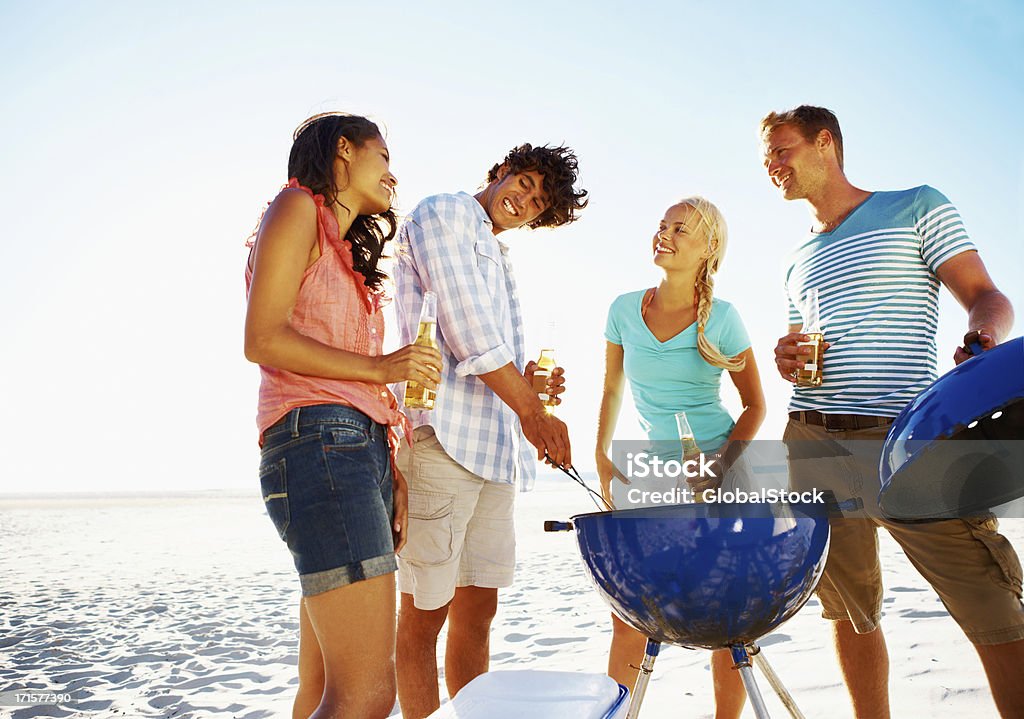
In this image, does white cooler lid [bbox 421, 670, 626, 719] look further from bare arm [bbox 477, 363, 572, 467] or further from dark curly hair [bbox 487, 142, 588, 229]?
dark curly hair [bbox 487, 142, 588, 229]

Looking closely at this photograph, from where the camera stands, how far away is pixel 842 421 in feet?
8.04

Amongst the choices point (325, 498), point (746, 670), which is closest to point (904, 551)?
point (746, 670)

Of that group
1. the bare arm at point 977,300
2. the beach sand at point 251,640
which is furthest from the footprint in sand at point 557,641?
the bare arm at point 977,300

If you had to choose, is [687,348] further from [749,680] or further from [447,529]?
[749,680]

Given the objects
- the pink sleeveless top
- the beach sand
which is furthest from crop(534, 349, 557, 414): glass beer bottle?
the beach sand

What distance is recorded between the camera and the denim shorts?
1.65 m

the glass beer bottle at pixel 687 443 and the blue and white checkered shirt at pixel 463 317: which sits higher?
the blue and white checkered shirt at pixel 463 317

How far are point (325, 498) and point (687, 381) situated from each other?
1.66 meters

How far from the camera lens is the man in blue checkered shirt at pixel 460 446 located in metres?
2.39

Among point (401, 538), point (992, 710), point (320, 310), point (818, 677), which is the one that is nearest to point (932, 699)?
point (992, 710)

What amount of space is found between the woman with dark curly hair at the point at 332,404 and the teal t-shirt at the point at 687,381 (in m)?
1.21

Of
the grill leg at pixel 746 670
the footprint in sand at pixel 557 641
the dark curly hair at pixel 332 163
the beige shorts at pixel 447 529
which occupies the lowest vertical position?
the footprint in sand at pixel 557 641

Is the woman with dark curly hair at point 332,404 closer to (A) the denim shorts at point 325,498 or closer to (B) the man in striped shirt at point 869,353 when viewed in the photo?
(A) the denim shorts at point 325,498

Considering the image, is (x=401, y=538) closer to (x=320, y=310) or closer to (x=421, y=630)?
(x=421, y=630)
